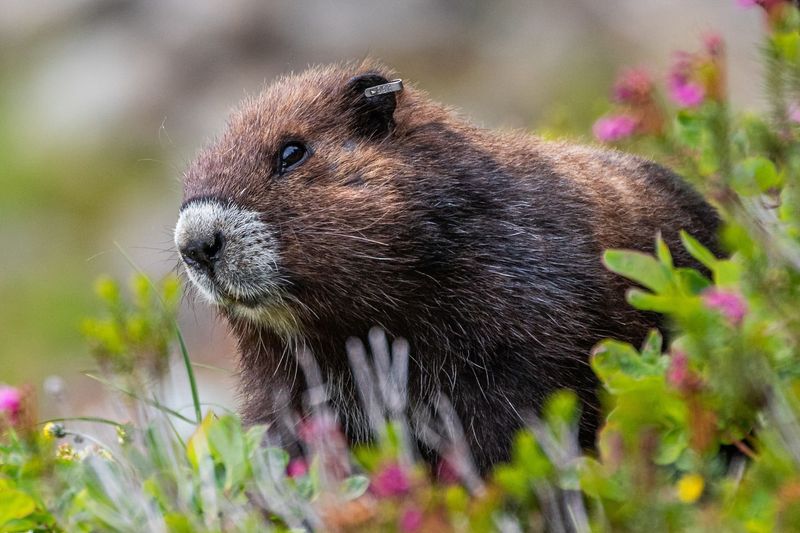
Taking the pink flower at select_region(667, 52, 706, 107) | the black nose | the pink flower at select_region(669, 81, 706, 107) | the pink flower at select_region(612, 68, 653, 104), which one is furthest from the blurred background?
the pink flower at select_region(612, 68, 653, 104)

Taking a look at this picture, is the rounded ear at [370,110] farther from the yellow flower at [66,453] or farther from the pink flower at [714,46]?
the yellow flower at [66,453]

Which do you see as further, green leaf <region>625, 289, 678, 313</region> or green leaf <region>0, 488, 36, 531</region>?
green leaf <region>0, 488, 36, 531</region>

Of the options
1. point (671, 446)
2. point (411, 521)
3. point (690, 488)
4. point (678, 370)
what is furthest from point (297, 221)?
point (690, 488)

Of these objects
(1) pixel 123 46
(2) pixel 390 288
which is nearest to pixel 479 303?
(2) pixel 390 288

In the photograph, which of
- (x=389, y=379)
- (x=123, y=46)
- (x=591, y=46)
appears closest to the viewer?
(x=389, y=379)

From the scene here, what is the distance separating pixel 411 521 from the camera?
2.81 metres

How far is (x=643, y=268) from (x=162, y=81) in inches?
522

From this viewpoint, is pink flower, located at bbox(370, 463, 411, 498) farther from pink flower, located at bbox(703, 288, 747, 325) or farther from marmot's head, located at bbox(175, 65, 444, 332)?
marmot's head, located at bbox(175, 65, 444, 332)

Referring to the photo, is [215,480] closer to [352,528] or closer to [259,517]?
[259,517]

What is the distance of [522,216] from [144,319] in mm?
1881

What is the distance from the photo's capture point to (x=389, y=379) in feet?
15.6

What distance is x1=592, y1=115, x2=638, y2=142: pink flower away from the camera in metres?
5.66

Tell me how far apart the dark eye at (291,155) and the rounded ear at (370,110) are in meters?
0.27

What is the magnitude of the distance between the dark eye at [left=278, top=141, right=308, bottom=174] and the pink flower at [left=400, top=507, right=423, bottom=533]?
2.49 metres
